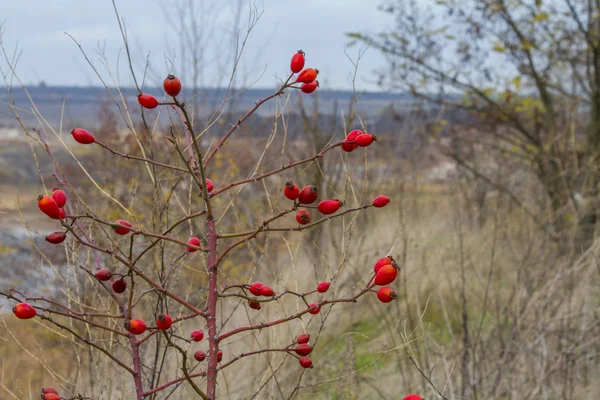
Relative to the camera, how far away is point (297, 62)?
1208 millimetres

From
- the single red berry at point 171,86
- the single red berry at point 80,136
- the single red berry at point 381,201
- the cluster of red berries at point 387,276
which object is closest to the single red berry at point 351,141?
the single red berry at point 381,201

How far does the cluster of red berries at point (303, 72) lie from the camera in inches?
47.0

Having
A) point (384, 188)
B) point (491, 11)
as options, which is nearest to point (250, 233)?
point (491, 11)

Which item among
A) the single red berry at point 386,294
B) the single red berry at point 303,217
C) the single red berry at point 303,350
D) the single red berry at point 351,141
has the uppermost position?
the single red berry at point 351,141

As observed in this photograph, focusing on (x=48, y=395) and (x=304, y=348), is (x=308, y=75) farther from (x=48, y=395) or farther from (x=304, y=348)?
(x=48, y=395)

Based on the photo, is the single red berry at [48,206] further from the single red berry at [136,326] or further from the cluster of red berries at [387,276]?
the cluster of red berries at [387,276]

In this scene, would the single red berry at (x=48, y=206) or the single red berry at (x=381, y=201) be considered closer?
the single red berry at (x=48, y=206)

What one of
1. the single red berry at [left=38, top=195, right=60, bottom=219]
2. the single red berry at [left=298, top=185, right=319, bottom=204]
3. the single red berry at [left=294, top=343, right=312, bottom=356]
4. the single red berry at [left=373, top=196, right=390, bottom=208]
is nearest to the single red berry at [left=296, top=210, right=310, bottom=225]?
the single red berry at [left=298, top=185, right=319, bottom=204]

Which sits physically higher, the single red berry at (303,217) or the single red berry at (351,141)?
the single red berry at (351,141)

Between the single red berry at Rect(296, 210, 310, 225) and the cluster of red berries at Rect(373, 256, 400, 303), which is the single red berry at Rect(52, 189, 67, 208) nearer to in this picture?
the single red berry at Rect(296, 210, 310, 225)

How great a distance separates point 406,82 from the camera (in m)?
6.49

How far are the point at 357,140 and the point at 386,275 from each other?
0.81ft

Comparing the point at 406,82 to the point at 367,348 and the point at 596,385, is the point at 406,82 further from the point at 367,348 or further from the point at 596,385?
the point at 596,385

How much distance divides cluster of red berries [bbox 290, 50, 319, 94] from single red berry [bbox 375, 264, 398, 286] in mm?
364
